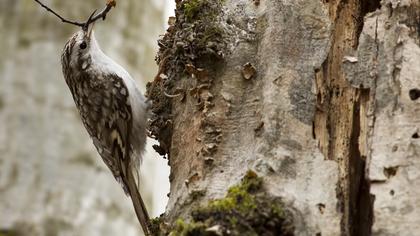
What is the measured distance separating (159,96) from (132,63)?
93 cm

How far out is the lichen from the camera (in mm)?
1550

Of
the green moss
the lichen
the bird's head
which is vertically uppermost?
the bird's head

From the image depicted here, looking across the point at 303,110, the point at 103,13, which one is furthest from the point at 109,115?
the point at 303,110

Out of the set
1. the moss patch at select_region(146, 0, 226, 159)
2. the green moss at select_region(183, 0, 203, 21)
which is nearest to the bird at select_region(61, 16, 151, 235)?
the moss patch at select_region(146, 0, 226, 159)

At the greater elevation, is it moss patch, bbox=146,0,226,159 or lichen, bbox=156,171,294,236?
moss patch, bbox=146,0,226,159

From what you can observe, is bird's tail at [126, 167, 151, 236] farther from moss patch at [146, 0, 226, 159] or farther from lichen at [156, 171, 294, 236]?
A: lichen at [156, 171, 294, 236]

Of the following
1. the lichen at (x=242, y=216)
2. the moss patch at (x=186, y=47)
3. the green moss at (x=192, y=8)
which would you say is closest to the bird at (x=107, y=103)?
the moss patch at (x=186, y=47)

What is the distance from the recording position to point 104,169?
3088 mm

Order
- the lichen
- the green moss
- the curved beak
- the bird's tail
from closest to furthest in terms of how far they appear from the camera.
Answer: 1. the lichen
2. the green moss
3. the bird's tail
4. the curved beak

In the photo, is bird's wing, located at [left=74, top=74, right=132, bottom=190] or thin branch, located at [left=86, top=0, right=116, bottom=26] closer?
thin branch, located at [left=86, top=0, right=116, bottom=26]

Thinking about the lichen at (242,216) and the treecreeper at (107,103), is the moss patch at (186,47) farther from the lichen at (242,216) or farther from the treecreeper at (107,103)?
the treecreeper at (107,103)

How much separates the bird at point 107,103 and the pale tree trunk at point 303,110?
3.41 ft

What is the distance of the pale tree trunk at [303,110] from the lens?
1594 millimetres

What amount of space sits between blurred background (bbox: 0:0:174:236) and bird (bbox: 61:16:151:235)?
50 millimetres
